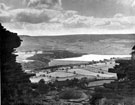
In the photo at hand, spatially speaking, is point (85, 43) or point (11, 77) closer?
point (11, 77)

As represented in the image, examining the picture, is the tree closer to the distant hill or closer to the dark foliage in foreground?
the dark foliage in foreground

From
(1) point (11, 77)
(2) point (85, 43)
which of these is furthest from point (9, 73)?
(2) point (85, 43)

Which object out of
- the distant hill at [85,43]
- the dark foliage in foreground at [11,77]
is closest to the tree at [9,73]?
the dark foliage in foreground at [11,77]

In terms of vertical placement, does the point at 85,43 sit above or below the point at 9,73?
above

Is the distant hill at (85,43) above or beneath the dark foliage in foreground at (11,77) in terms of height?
above

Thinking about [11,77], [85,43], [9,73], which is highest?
[85,43]

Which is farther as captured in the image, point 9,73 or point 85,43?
point 85,43

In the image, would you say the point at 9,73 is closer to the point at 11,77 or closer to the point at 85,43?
the point at 11,77

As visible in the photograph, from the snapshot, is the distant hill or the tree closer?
the tree

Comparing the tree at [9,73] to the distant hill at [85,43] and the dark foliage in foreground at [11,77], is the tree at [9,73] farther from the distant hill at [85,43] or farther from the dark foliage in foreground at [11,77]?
the distant hill at [85,43]

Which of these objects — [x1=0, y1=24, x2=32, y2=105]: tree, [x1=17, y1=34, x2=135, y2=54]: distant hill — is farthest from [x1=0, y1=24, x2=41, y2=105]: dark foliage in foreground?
[x1=17, y1=34, x2=135, y2=54]: distant hill
